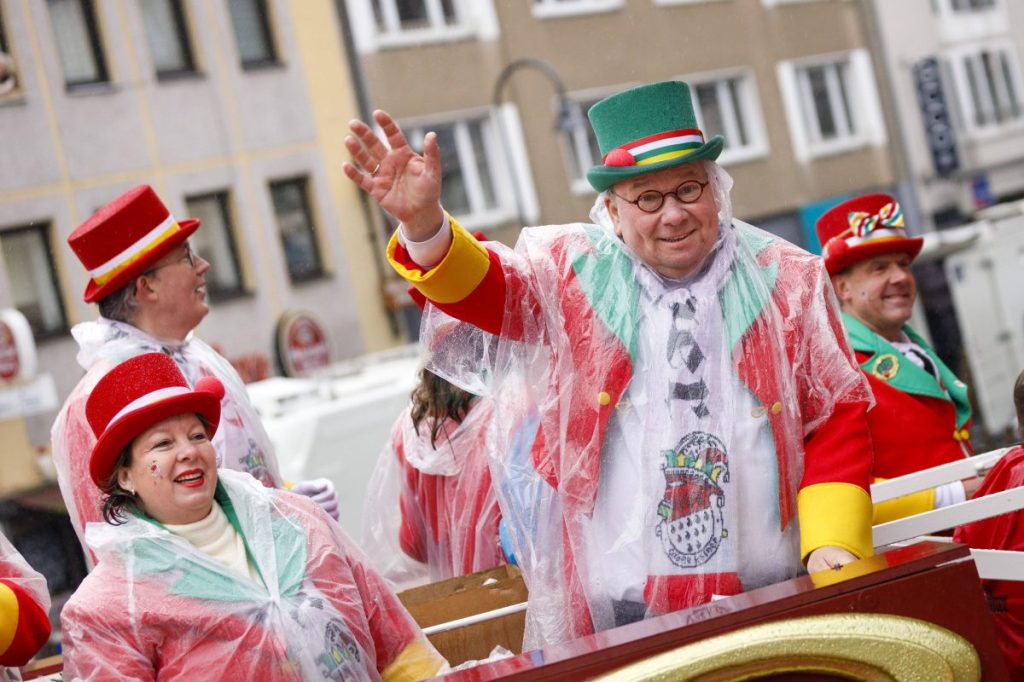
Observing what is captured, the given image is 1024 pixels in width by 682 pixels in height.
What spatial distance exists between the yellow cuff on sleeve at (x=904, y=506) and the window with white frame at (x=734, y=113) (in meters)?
14.0

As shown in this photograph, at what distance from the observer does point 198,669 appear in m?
2.38

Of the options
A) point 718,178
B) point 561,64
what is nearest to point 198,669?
point 718,178

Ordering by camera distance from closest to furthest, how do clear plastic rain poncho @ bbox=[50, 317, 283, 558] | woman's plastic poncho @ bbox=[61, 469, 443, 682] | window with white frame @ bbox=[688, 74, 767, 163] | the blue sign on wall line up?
woman's plastic poncho @ bbox=[61, 469, 443, 682] < clear plastic rain poncho @ bbox=[50, 317, 283, 558] < window with white frame @ bbox=[688, 74, 767, 163] < the blue sign on wall

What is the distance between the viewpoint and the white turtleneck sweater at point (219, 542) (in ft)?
8.23

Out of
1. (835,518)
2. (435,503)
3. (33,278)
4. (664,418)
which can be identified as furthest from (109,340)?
(33,278)

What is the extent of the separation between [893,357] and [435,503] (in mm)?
1345

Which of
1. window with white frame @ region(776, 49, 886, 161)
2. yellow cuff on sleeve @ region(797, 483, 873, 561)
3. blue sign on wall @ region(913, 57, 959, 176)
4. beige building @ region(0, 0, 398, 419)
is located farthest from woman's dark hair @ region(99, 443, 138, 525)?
blue sign on wall @ region(913, 57, 959, 176)

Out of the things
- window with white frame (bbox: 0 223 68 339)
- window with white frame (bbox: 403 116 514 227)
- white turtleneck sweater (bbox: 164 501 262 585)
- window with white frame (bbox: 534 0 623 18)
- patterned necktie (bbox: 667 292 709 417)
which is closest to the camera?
white turtleneck sweater (bbox: 164 501 262 585)

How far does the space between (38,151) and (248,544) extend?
40.3 ft

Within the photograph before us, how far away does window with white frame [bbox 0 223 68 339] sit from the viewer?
44.8 feet

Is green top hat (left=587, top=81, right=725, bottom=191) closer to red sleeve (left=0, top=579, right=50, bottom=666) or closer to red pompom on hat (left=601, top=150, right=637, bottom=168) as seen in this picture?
red pompom on hat (left=601, top=150, right=637, bottom=168)

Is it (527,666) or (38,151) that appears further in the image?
(38,151)

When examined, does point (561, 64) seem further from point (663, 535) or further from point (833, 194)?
point (663, 535)

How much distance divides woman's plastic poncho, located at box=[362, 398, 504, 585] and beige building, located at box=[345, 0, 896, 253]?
10.3m
